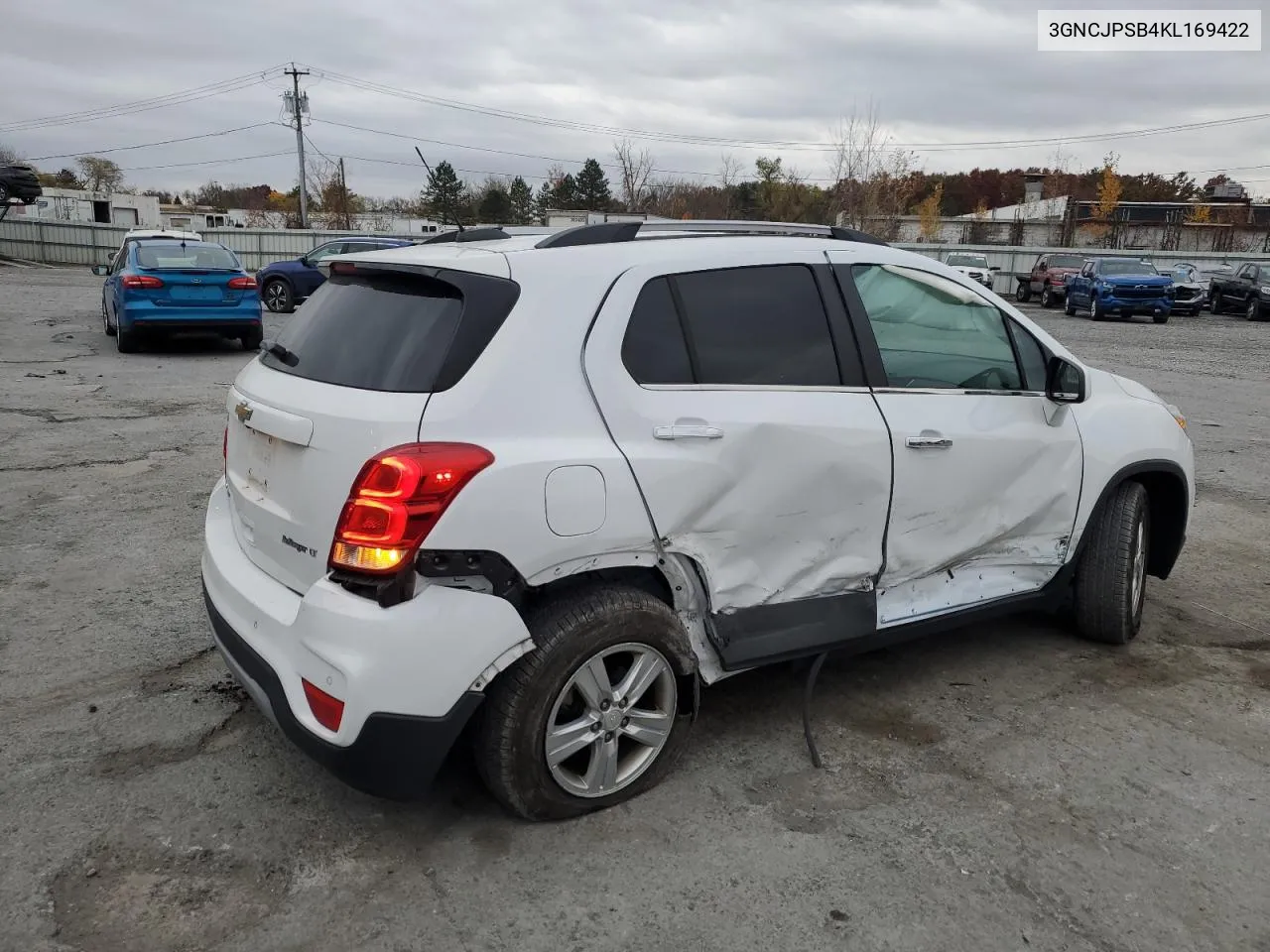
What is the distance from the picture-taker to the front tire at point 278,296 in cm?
2050

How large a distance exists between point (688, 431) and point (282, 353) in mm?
1413

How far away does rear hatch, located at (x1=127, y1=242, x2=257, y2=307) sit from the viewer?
12445 mm

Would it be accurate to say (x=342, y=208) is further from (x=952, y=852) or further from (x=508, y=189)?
(x=952, y=852)

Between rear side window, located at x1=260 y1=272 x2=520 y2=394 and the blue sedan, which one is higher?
rear side window, located at x1=260 y1=272 x2=520 y2=394

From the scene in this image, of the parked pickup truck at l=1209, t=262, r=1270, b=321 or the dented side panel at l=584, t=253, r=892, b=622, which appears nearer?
the dented side panel at l=584, t=253, r=892, b=622

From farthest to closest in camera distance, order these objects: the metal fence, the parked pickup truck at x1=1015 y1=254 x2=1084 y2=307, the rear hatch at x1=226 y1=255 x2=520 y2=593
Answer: the metal fence, the parked pickup truck at x1=1015 y1=254 x2=1084 y2=307, the rear hatch at x1=226 y1=255 x2=520 y2=593

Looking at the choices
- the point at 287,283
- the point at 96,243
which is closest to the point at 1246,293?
the point at 287,283

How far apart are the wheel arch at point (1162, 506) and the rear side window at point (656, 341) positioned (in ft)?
7.37

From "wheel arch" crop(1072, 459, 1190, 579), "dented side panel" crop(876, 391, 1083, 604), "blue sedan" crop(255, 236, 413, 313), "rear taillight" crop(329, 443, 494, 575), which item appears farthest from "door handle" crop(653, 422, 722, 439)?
"blue sedan" crop(255, 236, 413, 313)

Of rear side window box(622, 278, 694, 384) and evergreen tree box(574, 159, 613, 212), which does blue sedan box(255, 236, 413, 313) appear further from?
evergreen tree box(574, 159, 613, 212)

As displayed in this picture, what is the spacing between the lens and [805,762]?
3.32m

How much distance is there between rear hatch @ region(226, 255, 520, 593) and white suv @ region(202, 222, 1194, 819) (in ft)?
0.03

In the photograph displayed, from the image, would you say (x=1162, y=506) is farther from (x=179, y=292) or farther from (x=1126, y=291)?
(x=1126, y=291)

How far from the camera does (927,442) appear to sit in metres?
3.46
